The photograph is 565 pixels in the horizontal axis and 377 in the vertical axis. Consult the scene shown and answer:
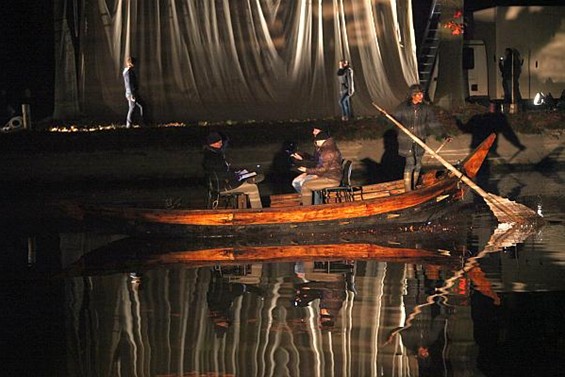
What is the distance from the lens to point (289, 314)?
12.9 m

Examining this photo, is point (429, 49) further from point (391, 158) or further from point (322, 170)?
point (322, 170)

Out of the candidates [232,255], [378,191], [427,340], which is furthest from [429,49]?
[427,340]

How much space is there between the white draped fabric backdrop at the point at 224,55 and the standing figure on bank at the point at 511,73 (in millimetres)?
3923

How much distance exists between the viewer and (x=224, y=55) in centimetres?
3250

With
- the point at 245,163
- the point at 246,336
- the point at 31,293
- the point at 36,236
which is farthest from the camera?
the point at 245,163

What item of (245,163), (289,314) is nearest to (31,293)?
(289,314)

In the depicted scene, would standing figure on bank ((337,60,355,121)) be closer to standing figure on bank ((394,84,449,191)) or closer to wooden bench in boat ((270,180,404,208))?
standing figure on bank ((394,84,449,191))

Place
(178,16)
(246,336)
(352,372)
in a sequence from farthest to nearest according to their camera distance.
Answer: (178,16) < (246,336) < (352,372)

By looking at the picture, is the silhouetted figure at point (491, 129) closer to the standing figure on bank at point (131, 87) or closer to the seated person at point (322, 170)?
the standing figure on bank at point (131, 87)

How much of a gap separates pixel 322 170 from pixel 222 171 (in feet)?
5.17

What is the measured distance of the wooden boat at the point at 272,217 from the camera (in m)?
18.9

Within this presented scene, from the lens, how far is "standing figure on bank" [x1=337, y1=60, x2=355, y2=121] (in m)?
31.5

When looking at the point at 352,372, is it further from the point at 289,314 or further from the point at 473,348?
the point at 289,314

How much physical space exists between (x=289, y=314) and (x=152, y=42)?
20.3 metres
